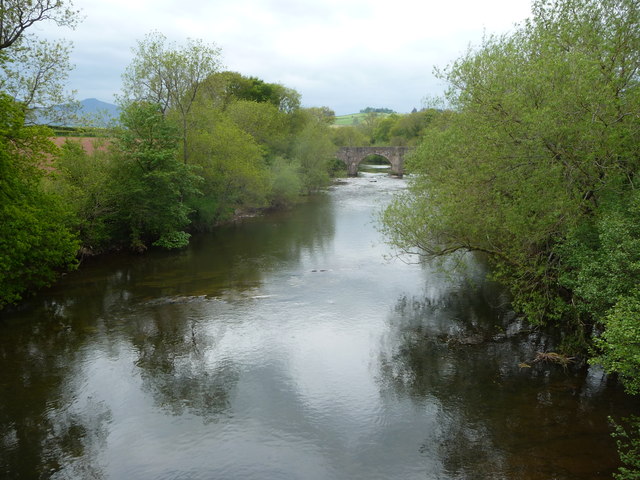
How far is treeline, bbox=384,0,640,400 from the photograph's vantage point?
14.9 meters

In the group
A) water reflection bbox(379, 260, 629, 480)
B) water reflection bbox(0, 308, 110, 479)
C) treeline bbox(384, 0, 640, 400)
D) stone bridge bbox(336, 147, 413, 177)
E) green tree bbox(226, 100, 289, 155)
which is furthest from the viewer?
stone bridge bbox(336, 147, 413, 177)

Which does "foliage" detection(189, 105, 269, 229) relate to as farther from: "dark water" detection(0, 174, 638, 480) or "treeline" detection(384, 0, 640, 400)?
"treeline" detection(384, 0, 640, 400)

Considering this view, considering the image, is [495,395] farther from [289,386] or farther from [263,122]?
[263,122]

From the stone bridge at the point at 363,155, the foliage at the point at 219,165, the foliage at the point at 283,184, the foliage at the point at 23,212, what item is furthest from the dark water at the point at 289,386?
the stone bridge at the point at 363,155

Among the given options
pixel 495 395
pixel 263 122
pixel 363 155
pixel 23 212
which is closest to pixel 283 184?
pixel 263 122

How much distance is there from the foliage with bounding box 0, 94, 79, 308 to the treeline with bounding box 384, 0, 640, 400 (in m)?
18.5

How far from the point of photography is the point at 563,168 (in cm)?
1756

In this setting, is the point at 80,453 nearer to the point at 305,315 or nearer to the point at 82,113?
the point at 305,315

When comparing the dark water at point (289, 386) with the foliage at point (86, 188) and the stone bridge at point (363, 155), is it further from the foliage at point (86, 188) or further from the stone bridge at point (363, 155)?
the stone bridge at point (363, 155)

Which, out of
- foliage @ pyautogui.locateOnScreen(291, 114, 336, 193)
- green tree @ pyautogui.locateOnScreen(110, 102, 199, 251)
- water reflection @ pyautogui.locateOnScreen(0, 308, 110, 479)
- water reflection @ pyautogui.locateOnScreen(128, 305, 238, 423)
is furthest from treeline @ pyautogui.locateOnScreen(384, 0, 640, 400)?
foliage @ pyautogui.locateOnScreen(291, 114, 336, 193)

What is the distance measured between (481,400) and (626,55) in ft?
45.9

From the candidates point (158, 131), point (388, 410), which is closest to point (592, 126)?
point (388, 410)

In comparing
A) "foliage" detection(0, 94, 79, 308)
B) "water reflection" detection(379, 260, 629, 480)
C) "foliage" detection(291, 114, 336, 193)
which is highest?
"foliage" detection(291, 114, 336, 193)

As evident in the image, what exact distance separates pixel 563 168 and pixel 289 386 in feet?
44.1
